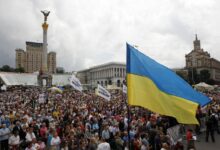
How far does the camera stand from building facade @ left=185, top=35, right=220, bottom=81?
436 ft

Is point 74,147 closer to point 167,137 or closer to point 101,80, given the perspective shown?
point 167,137

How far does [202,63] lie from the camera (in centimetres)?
13338

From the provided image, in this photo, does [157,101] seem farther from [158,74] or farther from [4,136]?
[4,136]

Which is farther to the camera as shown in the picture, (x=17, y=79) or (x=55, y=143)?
(x=17, y=79)

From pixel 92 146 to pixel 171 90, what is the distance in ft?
12.9

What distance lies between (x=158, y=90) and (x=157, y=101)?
0.25m

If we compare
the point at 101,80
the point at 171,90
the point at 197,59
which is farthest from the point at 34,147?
the point at 101,80

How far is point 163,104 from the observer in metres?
5.78

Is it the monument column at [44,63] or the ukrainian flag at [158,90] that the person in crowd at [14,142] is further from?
the monument column at [44,63]

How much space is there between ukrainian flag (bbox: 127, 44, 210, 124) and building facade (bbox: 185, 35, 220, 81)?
127793 mm

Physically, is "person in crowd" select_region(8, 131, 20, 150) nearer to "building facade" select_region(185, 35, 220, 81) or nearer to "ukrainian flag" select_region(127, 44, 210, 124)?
"ukrainian flag" select_region(127, 44, 210, 124)

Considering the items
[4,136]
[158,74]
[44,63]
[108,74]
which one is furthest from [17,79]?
[158,74]

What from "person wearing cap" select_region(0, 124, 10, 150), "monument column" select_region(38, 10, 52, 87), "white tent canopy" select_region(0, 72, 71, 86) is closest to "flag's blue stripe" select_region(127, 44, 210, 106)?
"person wearing cap" select_region(0, 124, 10, 150)

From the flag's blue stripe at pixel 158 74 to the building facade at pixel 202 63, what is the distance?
128 metres
